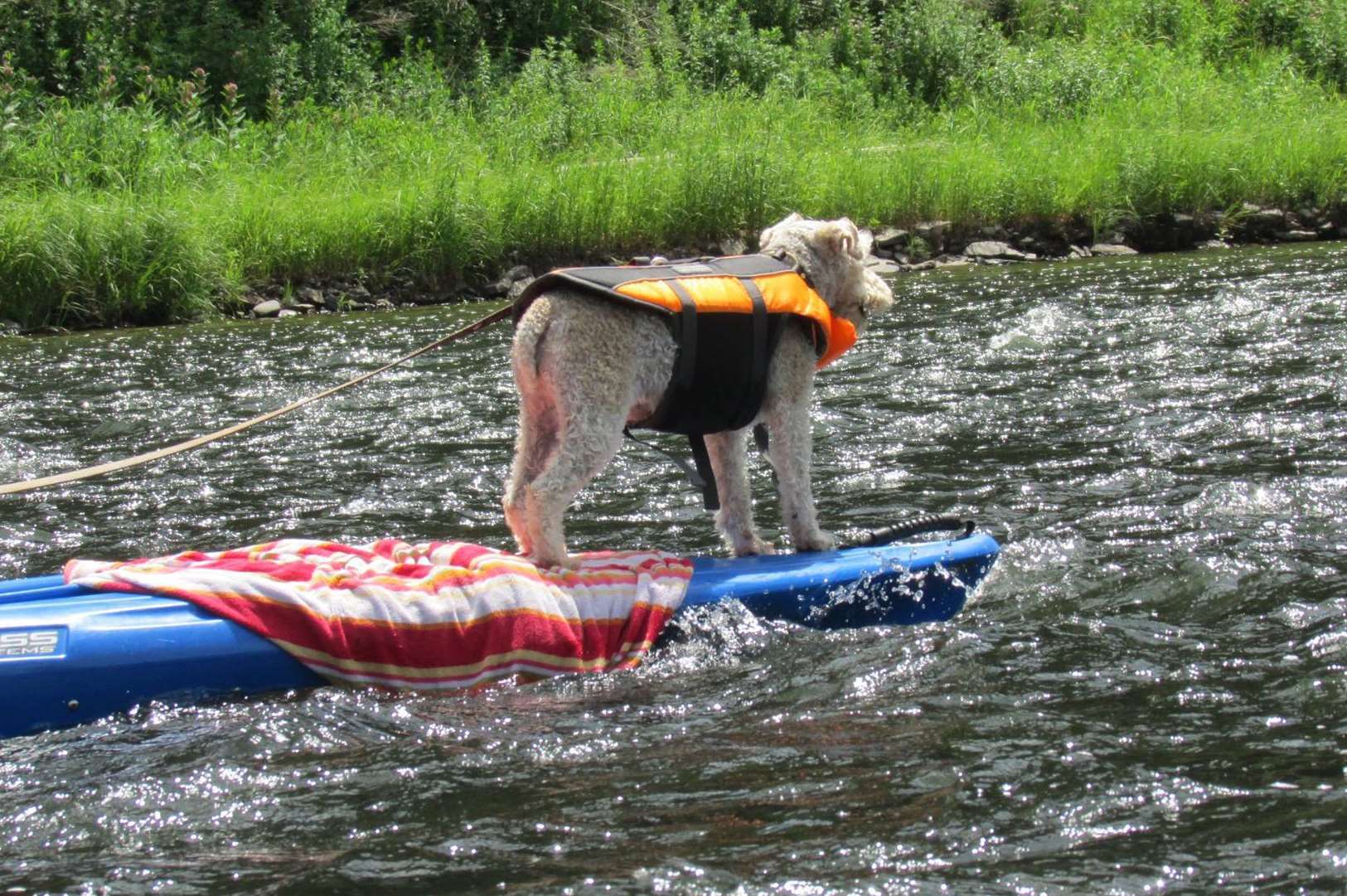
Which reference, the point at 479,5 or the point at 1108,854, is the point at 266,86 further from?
the point at 1108,854

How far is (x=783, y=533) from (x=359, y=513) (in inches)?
91.2

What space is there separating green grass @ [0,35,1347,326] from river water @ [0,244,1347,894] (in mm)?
6287

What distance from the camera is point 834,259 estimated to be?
20.2 ft

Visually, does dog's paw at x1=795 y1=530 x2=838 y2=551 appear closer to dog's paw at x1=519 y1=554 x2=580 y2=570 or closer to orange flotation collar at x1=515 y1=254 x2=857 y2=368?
orange flotation collar at x1=515 y1=254 x2=857 y2=368

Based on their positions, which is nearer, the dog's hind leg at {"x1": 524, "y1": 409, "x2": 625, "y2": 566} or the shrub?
the dog's hind leg at {"x1": 524, "y1": 409, "x2": 625, "y2": 566}

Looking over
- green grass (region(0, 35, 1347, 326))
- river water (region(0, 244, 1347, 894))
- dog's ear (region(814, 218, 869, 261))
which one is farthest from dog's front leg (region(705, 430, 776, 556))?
green grass (region(0, 35, 1347, 326))

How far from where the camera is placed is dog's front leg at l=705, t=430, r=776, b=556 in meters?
6.14

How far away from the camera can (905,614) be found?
5.75 m

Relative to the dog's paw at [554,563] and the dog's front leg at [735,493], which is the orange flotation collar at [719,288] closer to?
the dog's front leg at [735,493]

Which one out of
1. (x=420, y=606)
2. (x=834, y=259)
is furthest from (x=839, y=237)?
(x=420, y=606)

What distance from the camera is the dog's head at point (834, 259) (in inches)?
241

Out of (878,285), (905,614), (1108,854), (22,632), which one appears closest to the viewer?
(1108,854)

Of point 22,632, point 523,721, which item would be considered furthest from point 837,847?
point 22,632

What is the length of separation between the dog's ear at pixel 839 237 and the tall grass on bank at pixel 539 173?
11091mm
